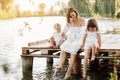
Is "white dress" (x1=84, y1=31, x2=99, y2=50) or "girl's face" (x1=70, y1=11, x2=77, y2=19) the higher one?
"girl's face" (x1=70, y1=11, x2=77, y2=19)

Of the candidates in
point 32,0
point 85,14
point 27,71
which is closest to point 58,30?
point 27,71

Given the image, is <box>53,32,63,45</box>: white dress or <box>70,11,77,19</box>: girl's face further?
<box>53,32,63,45</box>: white dress

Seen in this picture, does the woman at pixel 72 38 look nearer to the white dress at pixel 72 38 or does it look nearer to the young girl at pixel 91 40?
the white dress at pixel 72 38

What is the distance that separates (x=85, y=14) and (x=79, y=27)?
14.1m

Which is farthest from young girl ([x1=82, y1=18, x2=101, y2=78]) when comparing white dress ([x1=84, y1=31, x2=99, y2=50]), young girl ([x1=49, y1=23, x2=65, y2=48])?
young girl ([x1=49, y1=23, x2=65, y2=48])

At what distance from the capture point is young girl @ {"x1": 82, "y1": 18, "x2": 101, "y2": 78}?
8242mm

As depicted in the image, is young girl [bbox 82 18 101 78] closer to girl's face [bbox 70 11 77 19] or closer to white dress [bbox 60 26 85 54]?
white dress [bbox 60 26 85 54]

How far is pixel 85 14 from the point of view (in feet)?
73.7

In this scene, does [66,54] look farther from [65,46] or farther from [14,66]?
[14,66]

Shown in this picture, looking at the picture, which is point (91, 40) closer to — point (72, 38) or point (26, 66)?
point (72, 38)

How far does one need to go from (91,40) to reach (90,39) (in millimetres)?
31

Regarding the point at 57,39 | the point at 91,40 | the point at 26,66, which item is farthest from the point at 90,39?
the point at 26,66

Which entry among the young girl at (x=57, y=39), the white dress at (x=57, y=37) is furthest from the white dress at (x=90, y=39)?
the white dress at (x=57, y=37)

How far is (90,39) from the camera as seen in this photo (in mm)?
8305
